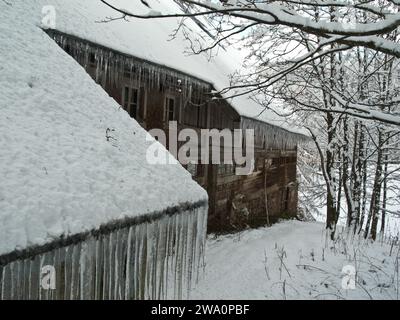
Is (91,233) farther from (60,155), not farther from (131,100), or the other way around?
(131,100)

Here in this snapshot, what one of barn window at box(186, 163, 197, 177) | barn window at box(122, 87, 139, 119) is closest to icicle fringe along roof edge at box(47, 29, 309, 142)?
barn window at box(122, 87, 139, 119)

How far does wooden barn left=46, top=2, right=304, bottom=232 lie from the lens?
6051 mm

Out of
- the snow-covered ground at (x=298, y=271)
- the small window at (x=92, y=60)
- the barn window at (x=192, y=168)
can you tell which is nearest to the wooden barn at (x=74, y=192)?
the small window at (x=92, y=60)

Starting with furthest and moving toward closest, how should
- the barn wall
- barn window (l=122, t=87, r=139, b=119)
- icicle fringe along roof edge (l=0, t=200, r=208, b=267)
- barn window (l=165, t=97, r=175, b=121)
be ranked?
barn window (l=165, t=97, r=175, b=121)
barn window (l=122, t=87, r=139, b=119)
the barn wall
icicle fringe along roof edge (l=0, t=200, r=208, b=267)

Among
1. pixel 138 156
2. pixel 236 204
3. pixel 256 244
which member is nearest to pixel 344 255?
pixel 256 244

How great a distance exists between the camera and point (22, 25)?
3.88 metres

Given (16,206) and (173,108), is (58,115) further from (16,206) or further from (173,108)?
(173,108)

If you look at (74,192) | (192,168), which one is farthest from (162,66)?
(74,192)

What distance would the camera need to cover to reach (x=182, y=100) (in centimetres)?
928

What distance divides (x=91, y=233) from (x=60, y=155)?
682 mm

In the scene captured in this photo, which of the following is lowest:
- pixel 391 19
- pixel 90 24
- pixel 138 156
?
pixel 138 156

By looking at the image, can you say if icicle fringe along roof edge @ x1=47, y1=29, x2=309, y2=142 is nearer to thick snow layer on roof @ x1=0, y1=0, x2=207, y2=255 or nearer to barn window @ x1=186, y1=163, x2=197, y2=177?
thick snow layer on roof @ x1=0, y1=0, x2=207, y2=255

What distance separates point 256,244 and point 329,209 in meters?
3.14

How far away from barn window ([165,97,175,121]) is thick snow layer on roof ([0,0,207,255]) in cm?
491
